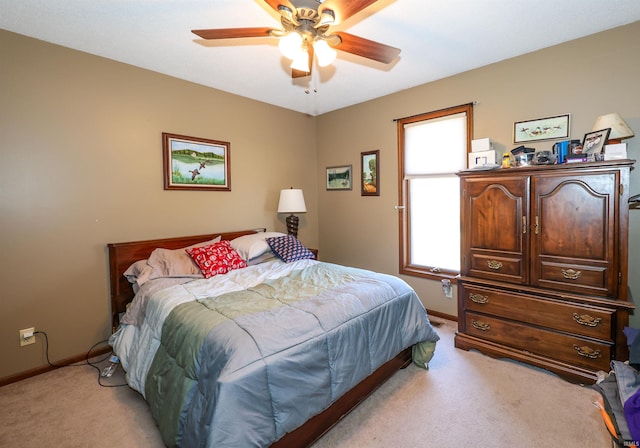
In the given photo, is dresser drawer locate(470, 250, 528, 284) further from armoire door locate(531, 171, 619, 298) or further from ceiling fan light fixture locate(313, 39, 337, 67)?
ceiling fan light fixture locate(313, 39, 337, 67)

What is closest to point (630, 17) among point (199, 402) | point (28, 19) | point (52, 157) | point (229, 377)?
point (229, 377)

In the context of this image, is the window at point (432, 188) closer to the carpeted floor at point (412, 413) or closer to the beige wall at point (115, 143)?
the beige wall at point (115, 143)

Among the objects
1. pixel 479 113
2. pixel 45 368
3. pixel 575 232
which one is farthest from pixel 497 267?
pixel 45 368

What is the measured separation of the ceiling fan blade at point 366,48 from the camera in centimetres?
183

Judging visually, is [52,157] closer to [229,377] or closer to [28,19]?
[28,19]

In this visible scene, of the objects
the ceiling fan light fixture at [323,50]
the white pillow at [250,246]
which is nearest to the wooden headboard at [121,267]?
the white pillow at [250,246]

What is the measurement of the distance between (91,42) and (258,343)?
8.90 ft

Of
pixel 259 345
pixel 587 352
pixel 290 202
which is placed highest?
pixel 290 202

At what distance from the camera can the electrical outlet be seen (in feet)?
7.88

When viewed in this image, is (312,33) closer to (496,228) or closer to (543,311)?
(496,228)

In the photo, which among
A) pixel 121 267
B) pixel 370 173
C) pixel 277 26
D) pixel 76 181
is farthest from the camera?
pixel 370 173

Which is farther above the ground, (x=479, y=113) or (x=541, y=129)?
(x=479, y=113)

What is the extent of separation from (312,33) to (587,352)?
2797mm

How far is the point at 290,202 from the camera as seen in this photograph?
3.80 meters
